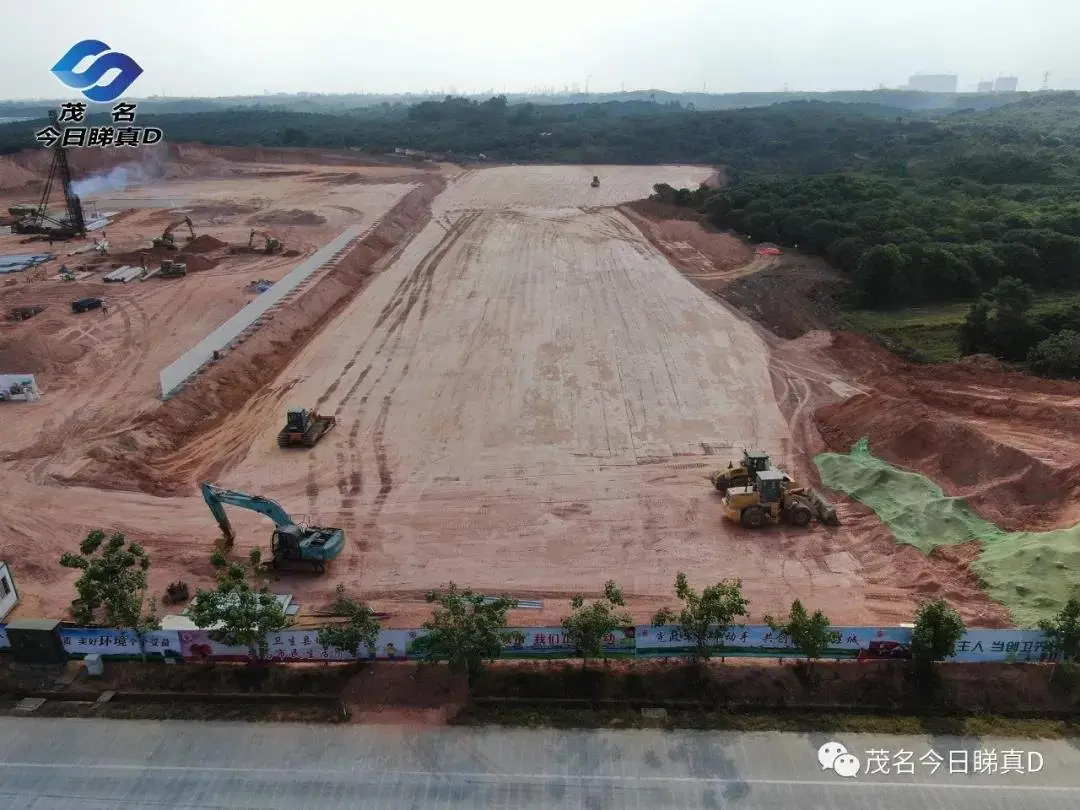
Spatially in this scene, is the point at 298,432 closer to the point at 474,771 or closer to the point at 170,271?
the point at 474,771

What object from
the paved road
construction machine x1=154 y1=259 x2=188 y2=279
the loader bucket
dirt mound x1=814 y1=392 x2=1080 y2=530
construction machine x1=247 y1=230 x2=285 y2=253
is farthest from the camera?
construction machine x1=247 y1=230 x2=285 y2=253

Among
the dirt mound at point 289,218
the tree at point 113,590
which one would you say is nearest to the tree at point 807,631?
the tree at point 113,590

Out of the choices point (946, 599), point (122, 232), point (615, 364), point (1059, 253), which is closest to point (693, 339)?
point (615, 364)

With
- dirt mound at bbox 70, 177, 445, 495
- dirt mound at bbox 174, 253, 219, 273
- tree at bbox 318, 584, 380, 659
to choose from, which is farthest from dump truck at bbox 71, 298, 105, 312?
tree at bbox 318, 584, 380, 659

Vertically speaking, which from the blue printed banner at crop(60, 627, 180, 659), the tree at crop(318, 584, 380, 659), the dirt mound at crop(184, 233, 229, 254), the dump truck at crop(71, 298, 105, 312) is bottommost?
the blue printed banner at crop(60, 627, 180, 659)

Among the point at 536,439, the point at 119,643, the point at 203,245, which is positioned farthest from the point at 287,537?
the point at 203,245

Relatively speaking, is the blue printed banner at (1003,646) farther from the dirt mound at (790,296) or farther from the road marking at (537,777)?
the dirt mound at (790,296)

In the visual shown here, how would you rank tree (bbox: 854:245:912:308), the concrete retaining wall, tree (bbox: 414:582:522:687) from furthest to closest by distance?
tree (bbox: 854:245:912:308) < the concrete retaining wall < tree (bbox: 414:582:522:687)

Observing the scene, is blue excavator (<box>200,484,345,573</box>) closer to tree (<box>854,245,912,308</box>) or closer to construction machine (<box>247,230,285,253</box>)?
tree (<box>854,245,912,308</box>)
